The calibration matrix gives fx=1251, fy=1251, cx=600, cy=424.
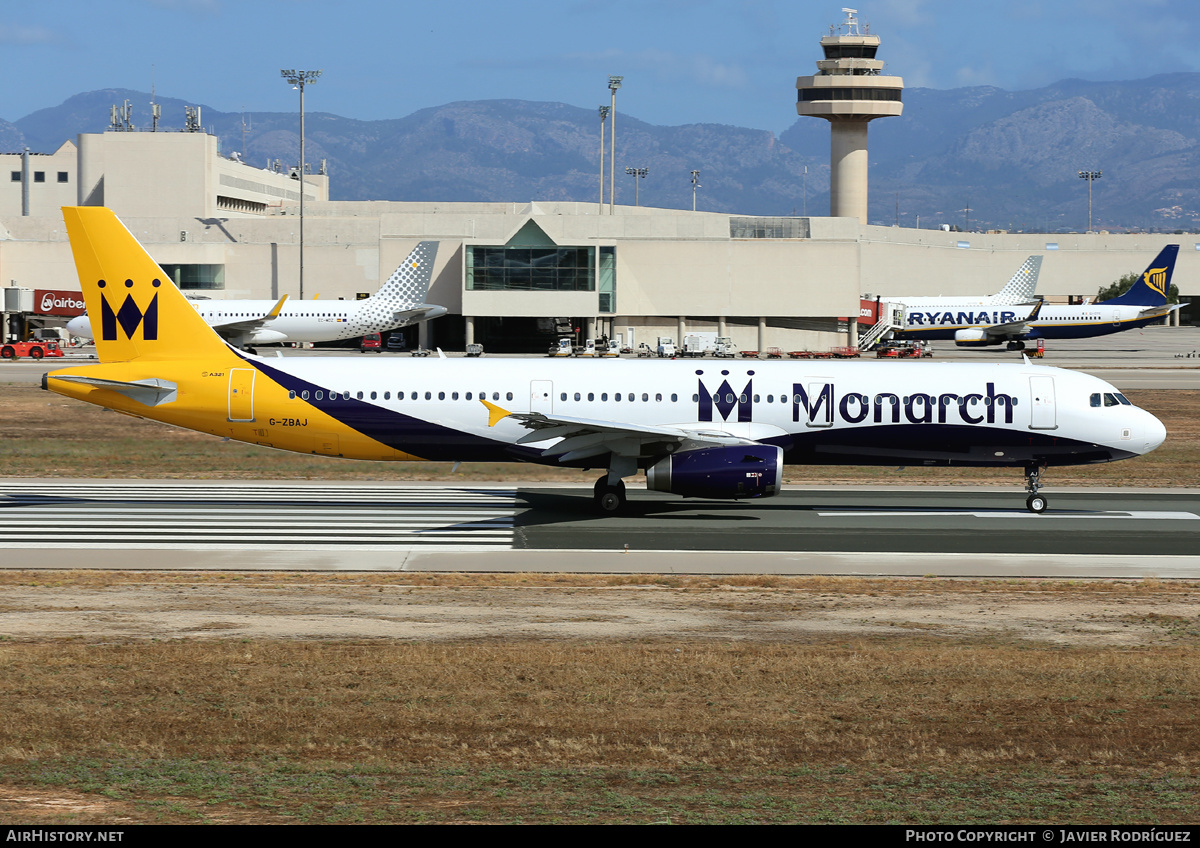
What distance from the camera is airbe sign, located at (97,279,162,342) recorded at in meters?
32.7

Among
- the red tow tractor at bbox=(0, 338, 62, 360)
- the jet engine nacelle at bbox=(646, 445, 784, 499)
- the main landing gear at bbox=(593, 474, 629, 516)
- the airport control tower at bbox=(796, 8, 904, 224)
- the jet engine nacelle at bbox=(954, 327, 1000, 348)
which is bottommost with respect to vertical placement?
the main landing gear at bbox=(593, 474, 629, 516)

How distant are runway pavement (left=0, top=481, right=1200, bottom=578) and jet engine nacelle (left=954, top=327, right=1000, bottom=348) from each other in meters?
81.4

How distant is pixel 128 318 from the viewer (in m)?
32.8

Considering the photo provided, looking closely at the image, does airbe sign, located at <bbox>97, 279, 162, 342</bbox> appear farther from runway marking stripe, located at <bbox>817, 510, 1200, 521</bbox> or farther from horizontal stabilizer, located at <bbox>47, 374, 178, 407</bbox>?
runway marking stripe, located at <bbox>817, 510, 1200, 521</bbox>

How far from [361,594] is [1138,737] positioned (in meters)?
13.3

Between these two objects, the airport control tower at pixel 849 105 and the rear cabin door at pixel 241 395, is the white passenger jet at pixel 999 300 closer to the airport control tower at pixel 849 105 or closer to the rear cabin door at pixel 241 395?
the airport control tower at pixel 849 105

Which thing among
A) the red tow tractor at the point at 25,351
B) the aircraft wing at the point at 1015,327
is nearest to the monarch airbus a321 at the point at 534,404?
the red tow tractor at the point at 25,351

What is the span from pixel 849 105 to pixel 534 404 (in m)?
149

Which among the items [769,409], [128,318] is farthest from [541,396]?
[128,318]

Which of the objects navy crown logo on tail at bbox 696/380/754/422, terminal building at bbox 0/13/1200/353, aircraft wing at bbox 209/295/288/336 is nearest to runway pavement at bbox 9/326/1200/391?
navy crown logo on tail at bbox 696/380/754/422

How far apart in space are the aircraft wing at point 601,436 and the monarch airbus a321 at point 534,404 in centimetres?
6

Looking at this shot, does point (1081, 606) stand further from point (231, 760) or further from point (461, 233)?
point (461, 233)

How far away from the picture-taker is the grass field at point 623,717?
11781 millimetres
